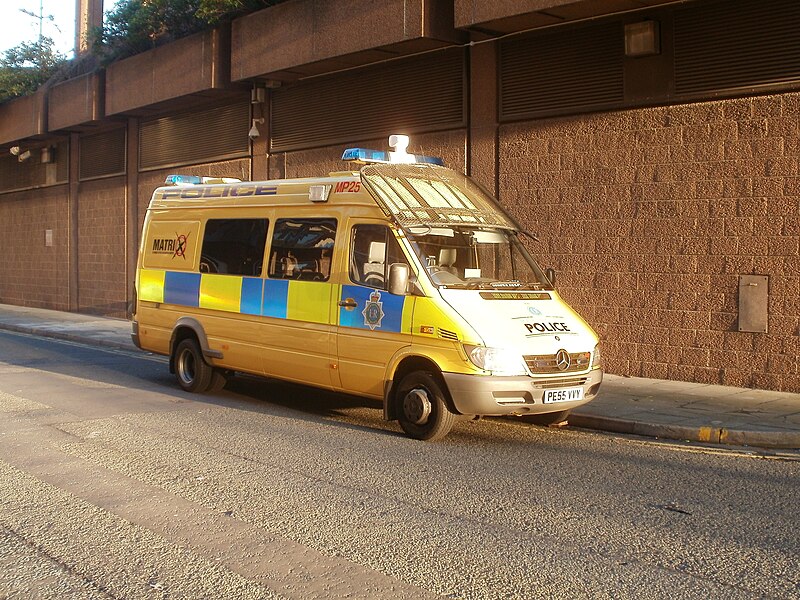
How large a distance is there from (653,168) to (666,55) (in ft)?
4.74

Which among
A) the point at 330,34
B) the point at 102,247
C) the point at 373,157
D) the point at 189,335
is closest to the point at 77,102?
the point at 102,247

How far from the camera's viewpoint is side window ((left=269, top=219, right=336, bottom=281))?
912 centimetres

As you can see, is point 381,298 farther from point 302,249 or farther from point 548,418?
point 548,418

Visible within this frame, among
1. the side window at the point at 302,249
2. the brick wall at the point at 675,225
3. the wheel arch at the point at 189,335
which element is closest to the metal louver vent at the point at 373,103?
the brick wall at the point at 675,225

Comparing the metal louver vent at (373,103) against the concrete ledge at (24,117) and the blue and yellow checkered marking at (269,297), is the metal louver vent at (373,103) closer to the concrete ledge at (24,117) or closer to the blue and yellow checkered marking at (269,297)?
the blue and yellow checkered marking at (269,297)

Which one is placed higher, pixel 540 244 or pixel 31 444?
pixel 540 244

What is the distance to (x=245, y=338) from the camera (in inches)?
395

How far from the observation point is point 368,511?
5.82 m

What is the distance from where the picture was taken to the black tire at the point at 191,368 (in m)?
10.7

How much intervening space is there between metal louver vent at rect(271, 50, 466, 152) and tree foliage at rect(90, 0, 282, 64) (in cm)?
185

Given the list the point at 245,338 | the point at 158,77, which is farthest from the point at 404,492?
the point at 158,77

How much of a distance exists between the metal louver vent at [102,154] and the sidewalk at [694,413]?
15659 mm

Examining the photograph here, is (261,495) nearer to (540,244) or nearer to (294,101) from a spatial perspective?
(540,244)

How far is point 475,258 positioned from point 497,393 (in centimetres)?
167
